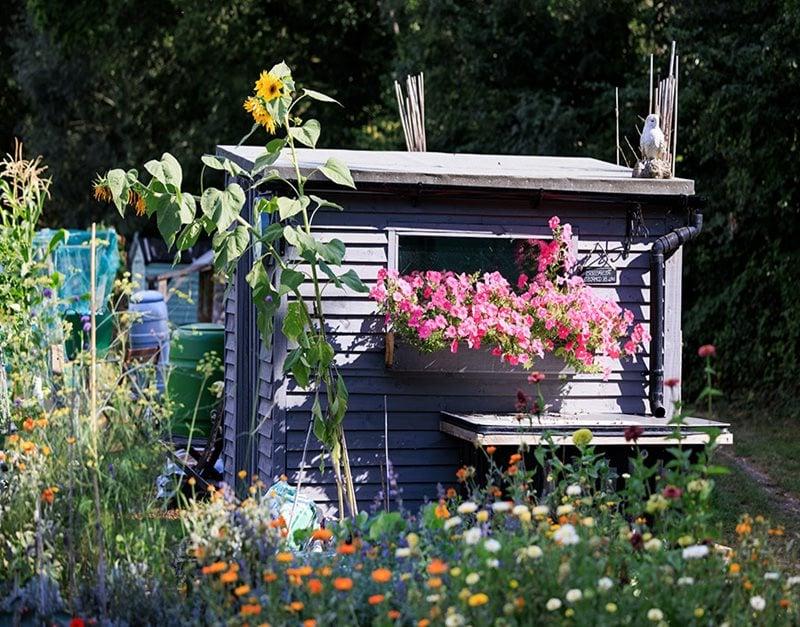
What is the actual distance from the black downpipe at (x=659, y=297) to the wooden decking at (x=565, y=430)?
42 cm

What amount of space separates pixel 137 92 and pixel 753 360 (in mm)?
16001

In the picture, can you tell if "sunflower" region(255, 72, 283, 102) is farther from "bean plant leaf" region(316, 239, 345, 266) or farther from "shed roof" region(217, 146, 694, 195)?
"shed roof" region(217, 146, 694, 195)

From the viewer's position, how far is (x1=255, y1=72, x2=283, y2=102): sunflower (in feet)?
18.1

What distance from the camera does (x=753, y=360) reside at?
12.6 meters

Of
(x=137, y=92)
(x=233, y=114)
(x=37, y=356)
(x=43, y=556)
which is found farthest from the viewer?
(x=137, y=92)

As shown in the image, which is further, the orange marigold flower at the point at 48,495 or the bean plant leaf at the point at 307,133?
the bean plant leaf at the point at 307,133

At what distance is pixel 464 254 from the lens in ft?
23.4

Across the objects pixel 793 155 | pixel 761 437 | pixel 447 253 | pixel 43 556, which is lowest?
pixel 761 437

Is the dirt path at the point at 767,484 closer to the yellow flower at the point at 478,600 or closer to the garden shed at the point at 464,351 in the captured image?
the garden shed at the point at 464,351

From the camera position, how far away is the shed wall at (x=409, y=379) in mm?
6812

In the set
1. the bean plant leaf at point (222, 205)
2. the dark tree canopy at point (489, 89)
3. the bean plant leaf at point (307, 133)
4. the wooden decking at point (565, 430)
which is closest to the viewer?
the bean plant leaf at point (222, 205)

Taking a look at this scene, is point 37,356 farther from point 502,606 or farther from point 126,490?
point 502,606

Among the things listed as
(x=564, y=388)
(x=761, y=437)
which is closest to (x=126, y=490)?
(x=564, y=388)

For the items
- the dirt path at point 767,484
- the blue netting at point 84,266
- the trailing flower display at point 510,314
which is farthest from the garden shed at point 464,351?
the blue netting at point 84,266
